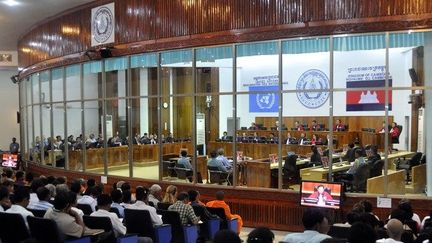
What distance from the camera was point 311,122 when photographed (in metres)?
17.9

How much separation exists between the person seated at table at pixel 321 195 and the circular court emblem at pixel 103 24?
6910 mm

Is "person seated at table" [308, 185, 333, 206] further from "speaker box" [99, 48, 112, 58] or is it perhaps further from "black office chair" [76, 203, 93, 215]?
"speaker box" [99, 48, 112, 58]

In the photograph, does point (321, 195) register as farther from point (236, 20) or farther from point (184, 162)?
point (184, 162)

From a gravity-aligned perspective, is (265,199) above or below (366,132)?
below

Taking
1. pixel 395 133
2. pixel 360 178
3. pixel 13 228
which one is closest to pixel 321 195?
pixel 360 178

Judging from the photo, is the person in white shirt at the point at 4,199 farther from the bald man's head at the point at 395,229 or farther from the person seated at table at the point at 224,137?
the person seated at table at the point at 224,137

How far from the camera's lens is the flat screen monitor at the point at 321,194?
23.6 ft

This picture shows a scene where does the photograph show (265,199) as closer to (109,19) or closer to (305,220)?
(305,220)

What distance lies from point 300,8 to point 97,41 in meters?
5.95

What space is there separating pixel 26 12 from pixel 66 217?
10.4 meters

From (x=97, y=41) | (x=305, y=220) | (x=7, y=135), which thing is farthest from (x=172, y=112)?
(x=7, y=135)

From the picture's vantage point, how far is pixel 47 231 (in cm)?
497

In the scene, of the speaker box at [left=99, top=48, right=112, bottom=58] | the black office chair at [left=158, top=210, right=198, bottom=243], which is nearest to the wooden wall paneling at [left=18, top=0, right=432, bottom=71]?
the speaker box at [left=99, top=48, right=112, bottom=58]

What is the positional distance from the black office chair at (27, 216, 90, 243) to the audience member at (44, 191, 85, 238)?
0.24 ft
